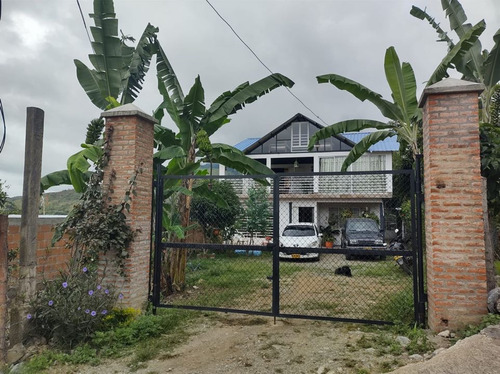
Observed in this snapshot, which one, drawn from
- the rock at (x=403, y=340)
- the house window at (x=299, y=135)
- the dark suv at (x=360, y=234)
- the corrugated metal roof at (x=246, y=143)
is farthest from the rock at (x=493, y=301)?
the corrugated metal roof at (x=246, y=143)

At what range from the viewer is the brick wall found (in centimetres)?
Answer: 489

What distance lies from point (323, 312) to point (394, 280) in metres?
4.07

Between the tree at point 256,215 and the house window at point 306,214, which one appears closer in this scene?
the tree at point 256,215

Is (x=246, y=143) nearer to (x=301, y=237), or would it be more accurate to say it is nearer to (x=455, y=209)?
(x=301, y=237)

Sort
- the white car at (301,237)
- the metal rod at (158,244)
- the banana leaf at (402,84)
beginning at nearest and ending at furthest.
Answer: the metal rod at (158,244) → the banana leaf at (402,84) → the white car at (301,237)

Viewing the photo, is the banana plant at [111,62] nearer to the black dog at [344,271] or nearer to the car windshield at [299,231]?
the black dog at [344,271]

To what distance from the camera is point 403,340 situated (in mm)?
4016

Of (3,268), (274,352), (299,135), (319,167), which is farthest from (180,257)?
(299,135)

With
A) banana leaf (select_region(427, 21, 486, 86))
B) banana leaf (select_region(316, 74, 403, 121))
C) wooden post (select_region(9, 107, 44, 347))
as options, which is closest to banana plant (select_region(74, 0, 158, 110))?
wooden post (select_region(9, 107, 44, 347))

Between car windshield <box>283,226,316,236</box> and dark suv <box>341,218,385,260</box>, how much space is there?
4.25 ft

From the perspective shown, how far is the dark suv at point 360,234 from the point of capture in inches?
480

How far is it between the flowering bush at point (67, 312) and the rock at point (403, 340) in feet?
11.7

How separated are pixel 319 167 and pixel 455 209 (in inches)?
725

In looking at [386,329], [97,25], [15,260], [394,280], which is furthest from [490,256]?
[97,25]
